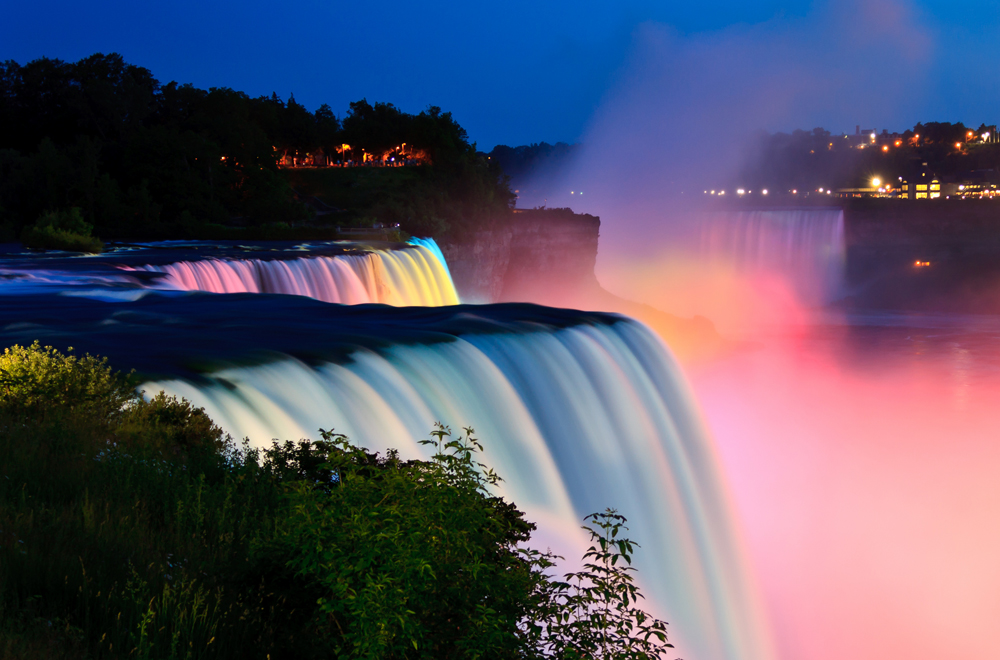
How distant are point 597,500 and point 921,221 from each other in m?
84.2

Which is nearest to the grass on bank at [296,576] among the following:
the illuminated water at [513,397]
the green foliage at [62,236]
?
the illuminated water at [513,397]

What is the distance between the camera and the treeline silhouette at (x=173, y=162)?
48.8 m

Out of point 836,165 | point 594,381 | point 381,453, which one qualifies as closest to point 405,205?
point 594,381

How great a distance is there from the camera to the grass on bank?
14.0 feet

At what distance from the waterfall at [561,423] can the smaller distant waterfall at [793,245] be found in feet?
241

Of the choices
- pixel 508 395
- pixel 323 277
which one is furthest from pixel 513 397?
pixel 323 277

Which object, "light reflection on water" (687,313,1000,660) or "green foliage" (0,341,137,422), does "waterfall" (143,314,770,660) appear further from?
"light reflection on water" (687,313,1000,660)

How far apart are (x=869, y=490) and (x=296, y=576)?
24007 mm

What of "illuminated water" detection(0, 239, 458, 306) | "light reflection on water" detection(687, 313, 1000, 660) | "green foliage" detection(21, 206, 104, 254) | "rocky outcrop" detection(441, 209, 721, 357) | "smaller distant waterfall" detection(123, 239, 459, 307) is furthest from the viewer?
"rocky outcrop" detection(441, 209, 721, 357)

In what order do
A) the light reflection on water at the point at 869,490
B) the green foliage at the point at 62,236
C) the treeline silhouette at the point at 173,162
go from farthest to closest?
the treeline silhouette at the point at 173,162, the green foliage at the point at 62,236, the light reflection on water at the point at 869,490

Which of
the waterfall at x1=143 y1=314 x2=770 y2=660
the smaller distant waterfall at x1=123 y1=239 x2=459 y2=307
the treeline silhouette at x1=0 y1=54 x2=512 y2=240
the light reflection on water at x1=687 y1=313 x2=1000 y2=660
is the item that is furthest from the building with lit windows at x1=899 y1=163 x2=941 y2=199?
the waterfall at x1=143 y1=314 x2=770 y2=660

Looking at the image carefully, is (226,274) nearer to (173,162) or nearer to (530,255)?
(173,162)

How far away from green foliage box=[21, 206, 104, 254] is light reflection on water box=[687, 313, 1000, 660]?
22077 millimetres

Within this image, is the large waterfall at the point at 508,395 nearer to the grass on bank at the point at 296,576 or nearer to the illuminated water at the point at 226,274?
the illuminated water at the point at 226,274
